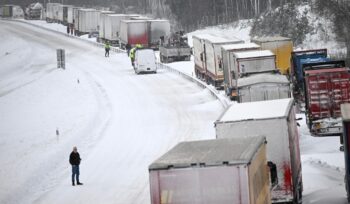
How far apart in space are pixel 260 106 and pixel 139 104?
73.0ft

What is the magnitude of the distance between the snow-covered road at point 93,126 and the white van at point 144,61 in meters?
0.76

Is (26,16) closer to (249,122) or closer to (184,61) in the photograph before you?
(184,61)

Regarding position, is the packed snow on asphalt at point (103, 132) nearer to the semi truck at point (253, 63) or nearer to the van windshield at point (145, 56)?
the van windshield at point (145, 56)

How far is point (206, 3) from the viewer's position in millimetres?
104688

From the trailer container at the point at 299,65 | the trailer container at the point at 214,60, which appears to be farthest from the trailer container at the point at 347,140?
the trailer container at the point at 214,60

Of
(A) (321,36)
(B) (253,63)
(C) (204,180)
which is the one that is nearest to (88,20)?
(A) (321,36)

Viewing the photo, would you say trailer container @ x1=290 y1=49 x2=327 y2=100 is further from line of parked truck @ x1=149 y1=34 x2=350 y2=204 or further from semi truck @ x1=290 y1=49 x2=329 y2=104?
line of parked truck @ x1=149 y1=34 x2=350 y2=204

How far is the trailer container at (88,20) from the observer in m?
89.3

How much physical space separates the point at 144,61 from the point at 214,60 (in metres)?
12.2

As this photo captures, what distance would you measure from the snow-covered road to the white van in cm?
76

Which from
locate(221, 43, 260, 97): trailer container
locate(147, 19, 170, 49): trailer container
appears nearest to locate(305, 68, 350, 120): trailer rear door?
locate(221, 43, 260, 97): trailer container

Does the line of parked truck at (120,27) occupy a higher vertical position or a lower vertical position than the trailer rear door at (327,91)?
higher

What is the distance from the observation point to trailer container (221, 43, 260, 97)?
38.0 meters

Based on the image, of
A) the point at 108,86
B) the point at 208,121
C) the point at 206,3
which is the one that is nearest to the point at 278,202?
the point at 208,121
